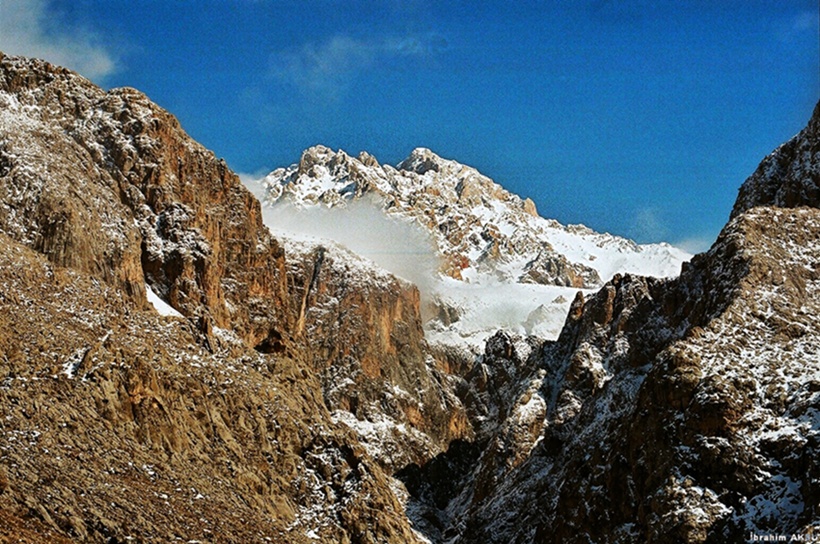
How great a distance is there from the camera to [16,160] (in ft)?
433

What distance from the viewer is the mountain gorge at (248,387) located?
8094 centimetres

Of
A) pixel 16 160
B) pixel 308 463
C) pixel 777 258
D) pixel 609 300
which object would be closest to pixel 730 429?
pixel 777 258

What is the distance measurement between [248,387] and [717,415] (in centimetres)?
4973

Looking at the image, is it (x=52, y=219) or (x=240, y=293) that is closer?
(x=52, y=219)

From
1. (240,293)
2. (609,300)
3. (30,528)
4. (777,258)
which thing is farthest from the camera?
(609,300)

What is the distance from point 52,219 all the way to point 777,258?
261 ft

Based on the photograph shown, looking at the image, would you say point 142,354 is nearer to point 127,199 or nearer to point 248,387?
point 248,387

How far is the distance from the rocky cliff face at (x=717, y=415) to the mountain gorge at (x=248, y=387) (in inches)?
9.0

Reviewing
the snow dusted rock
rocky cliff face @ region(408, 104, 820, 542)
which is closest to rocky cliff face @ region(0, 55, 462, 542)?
rocky cliff face @ region(408, 104, 820, 542)

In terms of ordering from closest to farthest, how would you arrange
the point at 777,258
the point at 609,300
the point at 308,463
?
the point at 777,258 < the point at 308,463 < the point at 609,300

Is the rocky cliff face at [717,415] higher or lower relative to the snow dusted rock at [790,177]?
lower

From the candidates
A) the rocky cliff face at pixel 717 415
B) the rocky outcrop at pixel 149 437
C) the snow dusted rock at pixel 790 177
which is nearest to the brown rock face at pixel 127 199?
the rocky outcrop at pixel 149 437

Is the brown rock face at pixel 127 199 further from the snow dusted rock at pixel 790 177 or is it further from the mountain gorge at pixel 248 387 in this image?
the snow dusted rock at pixel 790 177

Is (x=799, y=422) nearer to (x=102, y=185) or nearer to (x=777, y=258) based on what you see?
(x=777, y=258)
